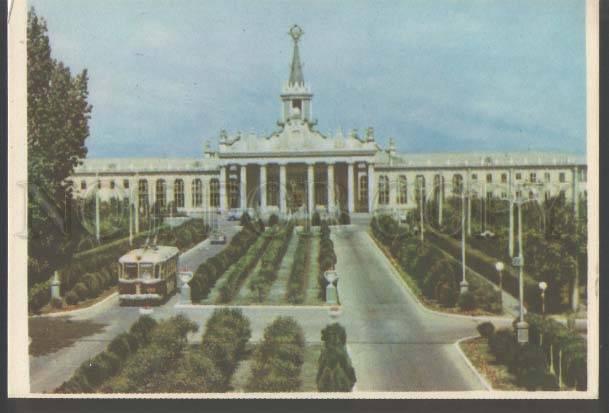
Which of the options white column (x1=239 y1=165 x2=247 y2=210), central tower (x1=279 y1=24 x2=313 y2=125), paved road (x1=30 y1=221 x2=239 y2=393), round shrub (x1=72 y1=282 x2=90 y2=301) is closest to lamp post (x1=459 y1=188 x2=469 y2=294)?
central tower (x1=279 y1=24 x2=313 y2=125)

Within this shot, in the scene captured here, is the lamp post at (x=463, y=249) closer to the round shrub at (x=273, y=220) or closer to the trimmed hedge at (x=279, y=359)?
the trimmed hedge at (x=279, y=359)

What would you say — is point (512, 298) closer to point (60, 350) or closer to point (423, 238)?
point (423, 238)

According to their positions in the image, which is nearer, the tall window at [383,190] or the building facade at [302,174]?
the building facade at [302,174]

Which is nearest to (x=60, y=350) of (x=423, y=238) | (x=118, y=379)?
(x=118, y=379)

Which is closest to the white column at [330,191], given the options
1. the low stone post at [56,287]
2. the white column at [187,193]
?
the white column at [187,193]

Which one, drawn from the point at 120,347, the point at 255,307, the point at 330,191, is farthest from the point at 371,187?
the point at 120,347

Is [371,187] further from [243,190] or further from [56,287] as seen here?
[56,287]
